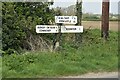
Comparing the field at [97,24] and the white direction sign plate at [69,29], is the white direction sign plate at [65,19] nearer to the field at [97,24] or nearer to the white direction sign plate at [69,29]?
the white direction sign plate at [69,29]

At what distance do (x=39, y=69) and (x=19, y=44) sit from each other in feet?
9.93

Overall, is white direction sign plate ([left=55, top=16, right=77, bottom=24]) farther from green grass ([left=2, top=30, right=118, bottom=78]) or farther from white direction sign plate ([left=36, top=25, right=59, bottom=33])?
green grass ([left=2, top=30, right=118, bottom=78])

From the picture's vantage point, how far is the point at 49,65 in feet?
27.3

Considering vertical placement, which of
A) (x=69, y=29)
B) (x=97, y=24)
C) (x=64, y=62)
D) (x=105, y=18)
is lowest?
(x=64, y=62)

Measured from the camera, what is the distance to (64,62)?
8.72 meters

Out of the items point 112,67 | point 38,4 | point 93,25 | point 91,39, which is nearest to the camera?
point 112,67

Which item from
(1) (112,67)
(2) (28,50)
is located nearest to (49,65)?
(1) (112,67)

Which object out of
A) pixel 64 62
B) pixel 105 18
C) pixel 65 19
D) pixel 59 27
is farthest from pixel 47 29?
pixel 105 18

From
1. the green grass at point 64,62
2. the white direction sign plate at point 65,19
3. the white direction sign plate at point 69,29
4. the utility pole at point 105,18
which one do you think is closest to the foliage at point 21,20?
the white direction sign plate at point 65,19

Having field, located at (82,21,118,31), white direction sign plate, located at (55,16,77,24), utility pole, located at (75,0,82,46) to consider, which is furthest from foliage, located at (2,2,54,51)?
field, located at (82,21,118,31)

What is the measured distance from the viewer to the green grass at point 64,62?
7711 mm

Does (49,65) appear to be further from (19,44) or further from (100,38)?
(100,38)

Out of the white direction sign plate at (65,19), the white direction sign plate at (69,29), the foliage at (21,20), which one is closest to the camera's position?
the foliage at (21,20)

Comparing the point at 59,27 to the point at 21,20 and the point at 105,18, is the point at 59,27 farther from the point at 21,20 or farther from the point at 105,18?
the point at 105,18
